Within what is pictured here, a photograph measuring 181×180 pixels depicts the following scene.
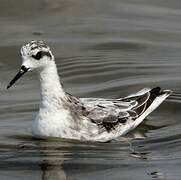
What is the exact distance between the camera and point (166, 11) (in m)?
19.5

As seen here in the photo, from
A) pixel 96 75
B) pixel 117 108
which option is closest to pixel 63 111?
pixel 117 108

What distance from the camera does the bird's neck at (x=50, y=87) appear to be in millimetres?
13383

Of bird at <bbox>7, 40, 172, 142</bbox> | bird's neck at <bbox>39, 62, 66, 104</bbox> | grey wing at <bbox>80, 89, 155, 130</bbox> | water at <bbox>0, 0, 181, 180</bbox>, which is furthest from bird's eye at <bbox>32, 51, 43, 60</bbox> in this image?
water at <bbox>0, 0, 181, 180</bbox>

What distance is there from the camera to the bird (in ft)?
43.1

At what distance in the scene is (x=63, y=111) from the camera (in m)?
13.4

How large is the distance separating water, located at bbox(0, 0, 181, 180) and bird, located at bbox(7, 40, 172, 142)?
0.18 m

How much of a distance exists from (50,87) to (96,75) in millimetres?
3118

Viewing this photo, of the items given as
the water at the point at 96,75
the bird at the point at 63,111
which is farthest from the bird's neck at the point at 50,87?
the water at the point at 96,75

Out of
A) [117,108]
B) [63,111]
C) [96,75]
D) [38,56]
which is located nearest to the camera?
[38,56]

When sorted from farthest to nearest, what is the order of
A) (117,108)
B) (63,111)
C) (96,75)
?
(96,75)
(117,108)
(63,111)

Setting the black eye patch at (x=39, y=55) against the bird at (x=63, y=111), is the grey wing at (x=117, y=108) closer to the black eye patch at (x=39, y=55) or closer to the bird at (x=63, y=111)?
the bird at (x=63, y=111)


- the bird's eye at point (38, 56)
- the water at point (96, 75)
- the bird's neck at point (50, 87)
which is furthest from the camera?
the bird's neck at point (50, 87)

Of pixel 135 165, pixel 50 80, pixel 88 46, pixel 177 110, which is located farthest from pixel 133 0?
pixel 135 165

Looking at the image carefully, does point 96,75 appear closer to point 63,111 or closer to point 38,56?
point 63,111
